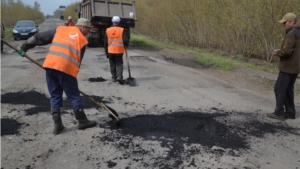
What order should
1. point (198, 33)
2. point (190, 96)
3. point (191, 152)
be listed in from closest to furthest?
point (191, 152), point (190, 96), point (198, 33)

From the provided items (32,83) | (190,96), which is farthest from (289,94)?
(32,83)

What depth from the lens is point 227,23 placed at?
13.1 metres

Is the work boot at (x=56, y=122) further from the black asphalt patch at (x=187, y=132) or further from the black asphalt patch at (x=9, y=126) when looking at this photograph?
the black asphalt patch at (x=187, y=132)

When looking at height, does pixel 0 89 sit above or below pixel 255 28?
below

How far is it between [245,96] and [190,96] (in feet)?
4.55

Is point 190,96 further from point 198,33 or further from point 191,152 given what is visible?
point 198,33

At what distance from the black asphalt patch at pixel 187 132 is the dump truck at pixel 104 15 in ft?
33.2

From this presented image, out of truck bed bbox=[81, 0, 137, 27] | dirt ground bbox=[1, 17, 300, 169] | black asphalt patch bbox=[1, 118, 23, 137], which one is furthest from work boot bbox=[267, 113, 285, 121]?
truck bed bbox=[81, 0, 137, 27]

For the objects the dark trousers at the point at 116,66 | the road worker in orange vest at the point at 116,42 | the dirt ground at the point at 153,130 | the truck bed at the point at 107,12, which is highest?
the truck bed at the point at 107,12

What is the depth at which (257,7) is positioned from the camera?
10703 millimetres

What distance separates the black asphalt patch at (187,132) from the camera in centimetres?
353

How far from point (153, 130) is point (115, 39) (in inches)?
144

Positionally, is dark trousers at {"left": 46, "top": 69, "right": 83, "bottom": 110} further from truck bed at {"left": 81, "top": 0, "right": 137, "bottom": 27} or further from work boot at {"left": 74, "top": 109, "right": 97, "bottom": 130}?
truck bed at {"left": 81, "top": 0, "right": 137, "bottom": 27}

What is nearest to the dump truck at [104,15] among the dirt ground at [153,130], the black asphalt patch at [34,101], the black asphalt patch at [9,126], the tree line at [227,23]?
the tree line at [227,23]
